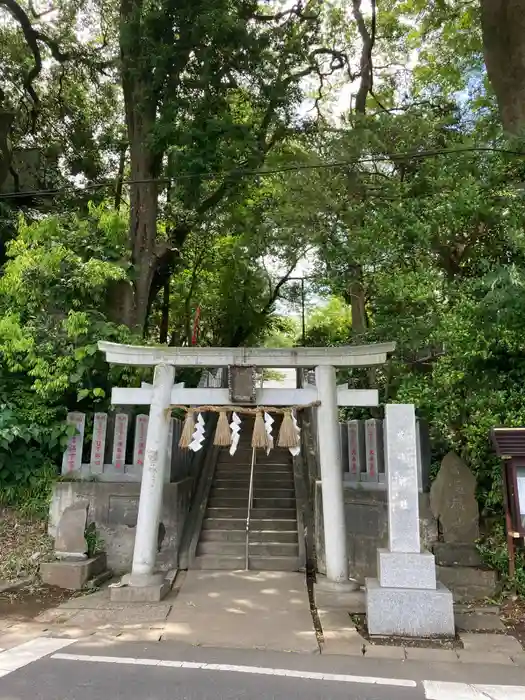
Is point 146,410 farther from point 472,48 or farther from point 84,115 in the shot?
point 472,48

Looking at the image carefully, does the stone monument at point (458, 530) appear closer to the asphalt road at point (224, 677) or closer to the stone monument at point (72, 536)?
the asphalt road at point (224, 677)

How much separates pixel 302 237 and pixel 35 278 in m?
4.99

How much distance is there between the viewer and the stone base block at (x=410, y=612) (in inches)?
227

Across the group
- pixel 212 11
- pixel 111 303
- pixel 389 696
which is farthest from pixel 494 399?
pixel 212 11

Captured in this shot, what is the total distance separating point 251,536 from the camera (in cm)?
923

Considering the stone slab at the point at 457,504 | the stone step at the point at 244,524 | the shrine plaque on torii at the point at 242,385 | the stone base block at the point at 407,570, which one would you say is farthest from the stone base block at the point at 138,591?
the stone slab at the point at 457,504

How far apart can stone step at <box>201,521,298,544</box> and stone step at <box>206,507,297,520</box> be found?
1.81 ft

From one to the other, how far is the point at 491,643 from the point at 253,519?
4899 millimetres

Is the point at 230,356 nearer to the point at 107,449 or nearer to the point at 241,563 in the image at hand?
the point at 107,449

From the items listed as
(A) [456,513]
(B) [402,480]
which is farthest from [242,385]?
(A) [456,513]

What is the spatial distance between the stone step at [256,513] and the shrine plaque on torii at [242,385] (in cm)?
342

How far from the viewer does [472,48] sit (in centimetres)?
1212

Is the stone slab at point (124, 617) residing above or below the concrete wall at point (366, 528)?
below

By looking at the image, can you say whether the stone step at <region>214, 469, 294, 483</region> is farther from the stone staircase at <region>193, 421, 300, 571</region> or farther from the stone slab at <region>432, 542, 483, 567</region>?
the stone slab at <region>432, 542, 483, 567</region>
